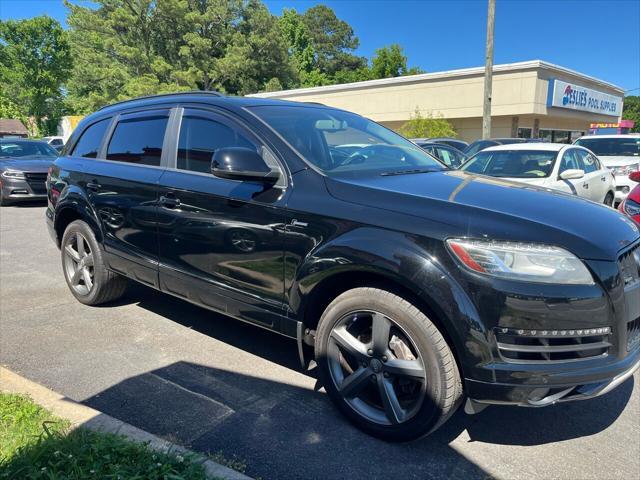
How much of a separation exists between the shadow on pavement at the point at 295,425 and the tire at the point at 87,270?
4.64 feet

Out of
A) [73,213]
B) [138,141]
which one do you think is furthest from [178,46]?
[138,141]

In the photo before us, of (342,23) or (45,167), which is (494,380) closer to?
(45,167)

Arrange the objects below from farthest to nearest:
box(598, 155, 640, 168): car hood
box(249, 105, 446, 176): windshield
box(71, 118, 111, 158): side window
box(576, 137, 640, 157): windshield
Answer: box(576, 137, 640, 157): windshield < box(598, 155, 640, 168): car hood < box(71, 118, 111, 158): side window < box(249, 105, 446, 176): windshield

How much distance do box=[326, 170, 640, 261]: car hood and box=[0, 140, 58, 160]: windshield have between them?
12441 mm

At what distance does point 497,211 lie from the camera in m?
2.46

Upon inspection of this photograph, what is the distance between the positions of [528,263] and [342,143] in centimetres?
168

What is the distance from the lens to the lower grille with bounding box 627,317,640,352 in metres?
2.45

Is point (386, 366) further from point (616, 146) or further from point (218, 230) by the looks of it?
point (616, 146)

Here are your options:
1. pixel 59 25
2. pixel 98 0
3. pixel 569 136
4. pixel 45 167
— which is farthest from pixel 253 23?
pixel 45 167

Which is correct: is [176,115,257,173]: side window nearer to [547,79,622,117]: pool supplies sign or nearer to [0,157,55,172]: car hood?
[0,157,55,172]: car hood

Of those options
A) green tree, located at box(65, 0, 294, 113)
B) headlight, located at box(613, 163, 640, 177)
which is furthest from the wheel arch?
green tree, located at box(65, 0, 294, 113)

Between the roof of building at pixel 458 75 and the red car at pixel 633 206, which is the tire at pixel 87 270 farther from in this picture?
the roof of building at pixel 458 75

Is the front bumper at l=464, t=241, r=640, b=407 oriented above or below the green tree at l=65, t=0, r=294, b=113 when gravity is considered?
below

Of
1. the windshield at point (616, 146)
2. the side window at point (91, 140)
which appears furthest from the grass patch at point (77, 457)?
the windshield at point (616, 146)
